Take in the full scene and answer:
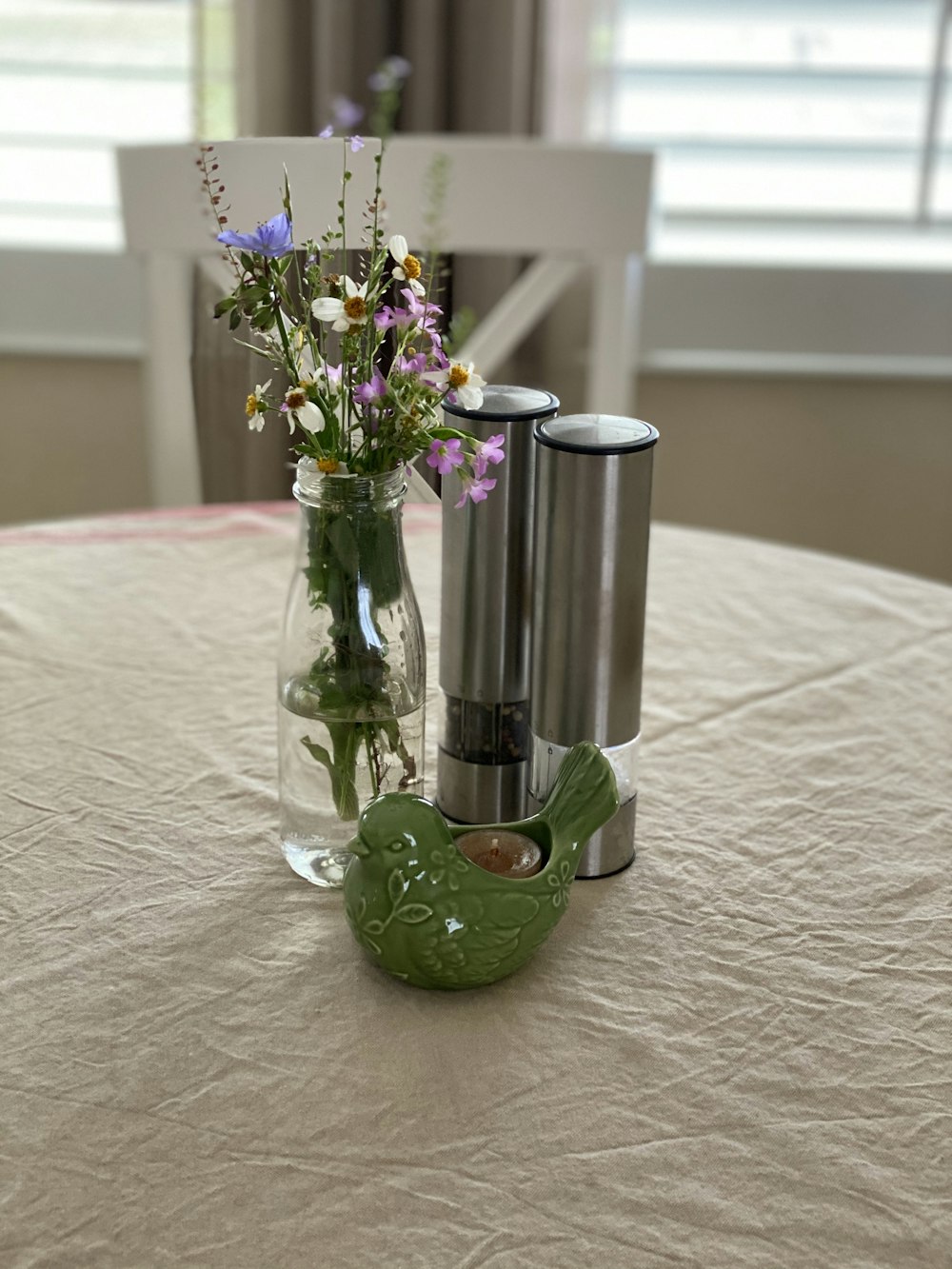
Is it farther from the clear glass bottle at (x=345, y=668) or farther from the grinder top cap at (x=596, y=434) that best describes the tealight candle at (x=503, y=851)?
the grinder top cap at (x=596, y=434)

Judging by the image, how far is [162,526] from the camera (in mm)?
1424

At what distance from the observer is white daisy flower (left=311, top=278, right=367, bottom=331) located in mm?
690

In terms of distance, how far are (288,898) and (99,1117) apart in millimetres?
202

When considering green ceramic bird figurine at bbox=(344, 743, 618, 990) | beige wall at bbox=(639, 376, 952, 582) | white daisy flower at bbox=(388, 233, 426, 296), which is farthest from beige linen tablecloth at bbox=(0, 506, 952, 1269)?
beige wall at bbox=(639, 376, 952, 582)

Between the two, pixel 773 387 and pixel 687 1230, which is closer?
pixel 687 1230

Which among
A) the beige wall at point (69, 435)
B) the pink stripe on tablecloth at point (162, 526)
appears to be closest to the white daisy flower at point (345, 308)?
the pink stripe on tablecloth at point (162, 526)

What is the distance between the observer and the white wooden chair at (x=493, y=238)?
5.25 ft

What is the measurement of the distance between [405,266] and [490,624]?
0.23m

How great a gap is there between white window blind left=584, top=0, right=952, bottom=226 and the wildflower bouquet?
5.55ft

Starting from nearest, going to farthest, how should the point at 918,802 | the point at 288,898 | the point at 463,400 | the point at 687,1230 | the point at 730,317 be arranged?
the point at 687,1230
the point at 463,400
the point at 288,898
the point at 918,802
the point at 730,317

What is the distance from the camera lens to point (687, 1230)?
1.96ft

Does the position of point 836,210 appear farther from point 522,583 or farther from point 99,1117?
point 99,1117

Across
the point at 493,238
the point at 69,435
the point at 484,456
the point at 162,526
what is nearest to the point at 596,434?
the point at 484,456

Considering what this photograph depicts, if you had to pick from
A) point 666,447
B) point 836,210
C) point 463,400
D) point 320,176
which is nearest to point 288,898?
point 463,400
